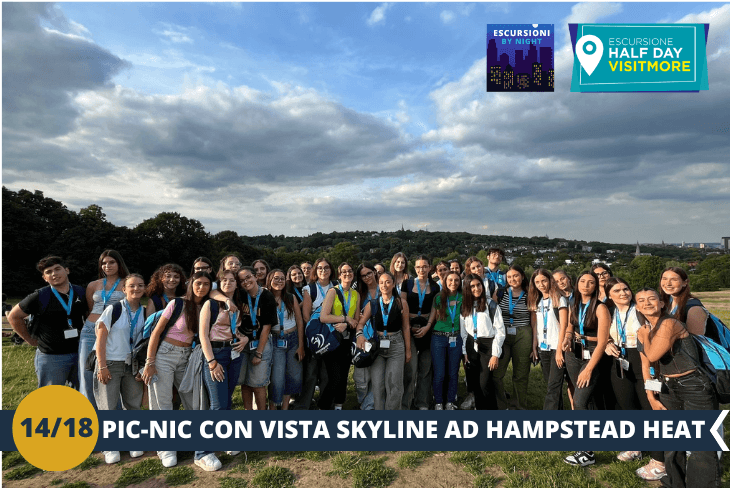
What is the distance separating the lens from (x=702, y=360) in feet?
12.4

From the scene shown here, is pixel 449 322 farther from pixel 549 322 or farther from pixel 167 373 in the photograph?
pixel 167 373

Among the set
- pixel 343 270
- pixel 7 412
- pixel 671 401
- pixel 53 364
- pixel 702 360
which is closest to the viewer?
pixel 702 360

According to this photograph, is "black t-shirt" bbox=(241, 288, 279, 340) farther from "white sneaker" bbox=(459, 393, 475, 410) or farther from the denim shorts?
"white sneaker" bbox=(459, 393, 475, 410)

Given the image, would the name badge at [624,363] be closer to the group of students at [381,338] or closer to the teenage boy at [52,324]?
the group of students at [381,338]

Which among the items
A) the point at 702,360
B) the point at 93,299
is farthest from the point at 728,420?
the point at 93,299

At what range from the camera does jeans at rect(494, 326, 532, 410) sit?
6035 millimetres

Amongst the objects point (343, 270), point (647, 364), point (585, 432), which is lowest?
point (585, 432)

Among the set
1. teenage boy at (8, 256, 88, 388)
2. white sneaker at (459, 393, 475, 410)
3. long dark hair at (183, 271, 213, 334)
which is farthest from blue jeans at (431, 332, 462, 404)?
Result: teenage boy at (8, 256, 88, 388)

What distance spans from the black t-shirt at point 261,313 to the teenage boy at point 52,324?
2404 mm

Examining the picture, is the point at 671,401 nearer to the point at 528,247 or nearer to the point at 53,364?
the point at 53,364

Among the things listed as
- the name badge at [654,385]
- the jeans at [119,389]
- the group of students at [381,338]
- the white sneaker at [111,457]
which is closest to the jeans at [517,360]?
the group of students at [381,338]

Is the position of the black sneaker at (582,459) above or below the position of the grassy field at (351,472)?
above

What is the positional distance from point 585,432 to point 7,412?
24.6 feet

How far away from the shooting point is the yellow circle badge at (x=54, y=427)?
187 inches
